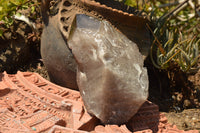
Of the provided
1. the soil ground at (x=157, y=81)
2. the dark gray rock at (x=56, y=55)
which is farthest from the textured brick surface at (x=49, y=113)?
the soil ground at (x=157, y=81)

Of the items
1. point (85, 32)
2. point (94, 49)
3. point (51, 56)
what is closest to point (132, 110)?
point (94, 49)

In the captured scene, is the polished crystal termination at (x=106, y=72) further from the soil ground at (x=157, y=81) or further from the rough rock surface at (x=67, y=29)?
the soil ground at (x=157, y=81)

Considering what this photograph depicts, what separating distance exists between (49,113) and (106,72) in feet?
1.66

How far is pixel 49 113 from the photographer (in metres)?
1.62

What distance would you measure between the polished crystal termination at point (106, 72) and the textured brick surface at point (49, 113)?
9cm

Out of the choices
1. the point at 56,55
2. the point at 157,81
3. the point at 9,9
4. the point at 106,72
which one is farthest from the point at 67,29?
the point at 157,81

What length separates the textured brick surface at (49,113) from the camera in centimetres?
149

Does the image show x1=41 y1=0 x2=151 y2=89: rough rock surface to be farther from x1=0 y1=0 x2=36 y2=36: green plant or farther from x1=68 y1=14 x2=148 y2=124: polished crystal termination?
x1=0 y1=0 x2=36 y2=36: green plant

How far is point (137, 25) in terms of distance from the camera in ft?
6.17

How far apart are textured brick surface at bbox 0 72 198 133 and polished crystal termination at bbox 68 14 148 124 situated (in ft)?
0.29

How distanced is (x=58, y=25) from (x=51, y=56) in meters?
0.26

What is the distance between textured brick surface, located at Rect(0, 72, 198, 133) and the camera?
4.87 feet

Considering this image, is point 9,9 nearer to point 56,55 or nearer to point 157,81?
Answer: point 56,55

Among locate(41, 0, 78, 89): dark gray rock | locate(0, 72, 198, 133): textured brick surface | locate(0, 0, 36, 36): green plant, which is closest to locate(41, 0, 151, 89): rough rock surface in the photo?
locate(41, 0, 78, 89): dark gray rock
